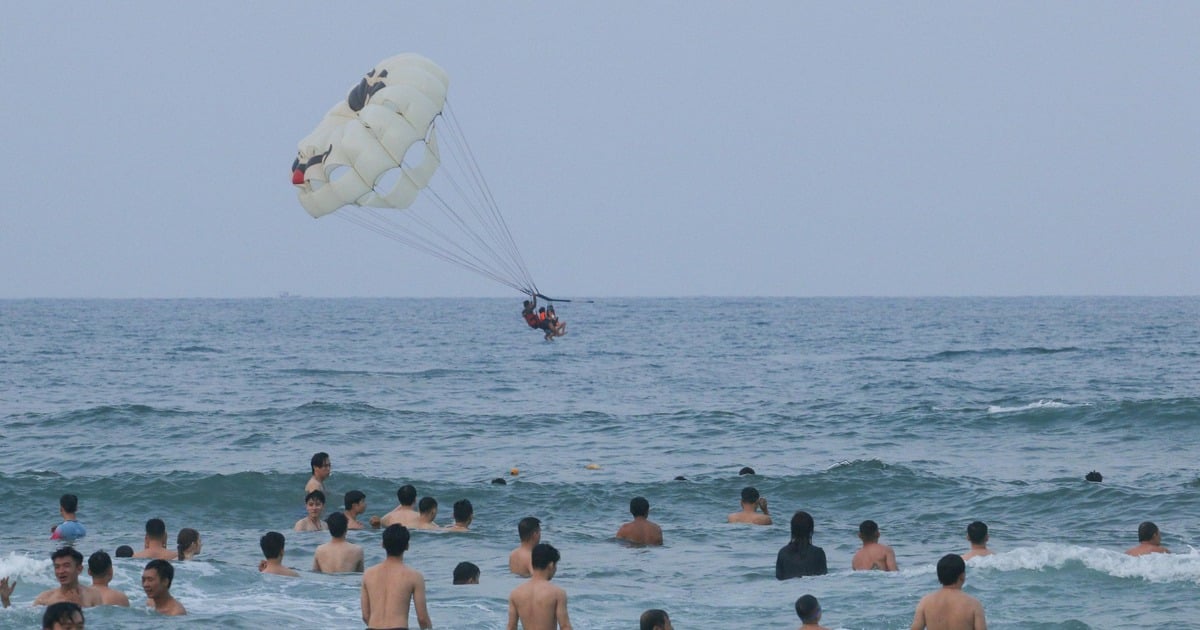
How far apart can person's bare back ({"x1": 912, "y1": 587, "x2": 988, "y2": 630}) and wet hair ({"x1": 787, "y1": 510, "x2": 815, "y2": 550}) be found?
3287mm

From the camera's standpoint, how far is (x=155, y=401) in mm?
38250

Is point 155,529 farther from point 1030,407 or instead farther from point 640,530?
point 1030,407

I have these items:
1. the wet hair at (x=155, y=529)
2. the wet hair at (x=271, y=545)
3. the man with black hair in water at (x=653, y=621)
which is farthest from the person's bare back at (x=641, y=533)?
the man with black hair in water at (x=653, y=621)

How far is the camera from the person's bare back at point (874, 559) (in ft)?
47.4

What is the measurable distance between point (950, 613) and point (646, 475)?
13674mm

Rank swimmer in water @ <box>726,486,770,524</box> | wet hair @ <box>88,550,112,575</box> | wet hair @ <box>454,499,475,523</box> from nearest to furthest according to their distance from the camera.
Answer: wet hair @ <box>88,550,112,575</box>
wet hair @ <box>454,499,475,523</box>
swimmer in water @ <box>726,486,770,524</box>

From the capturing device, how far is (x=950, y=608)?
10.3 meters

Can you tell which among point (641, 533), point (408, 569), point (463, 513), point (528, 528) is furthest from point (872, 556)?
point (408, 569)

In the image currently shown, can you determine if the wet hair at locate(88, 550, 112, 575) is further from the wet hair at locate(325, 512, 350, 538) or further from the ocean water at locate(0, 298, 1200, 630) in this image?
the wet hair at locate(325, 512, 350, 538)

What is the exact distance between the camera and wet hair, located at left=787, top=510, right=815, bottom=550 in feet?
45.3

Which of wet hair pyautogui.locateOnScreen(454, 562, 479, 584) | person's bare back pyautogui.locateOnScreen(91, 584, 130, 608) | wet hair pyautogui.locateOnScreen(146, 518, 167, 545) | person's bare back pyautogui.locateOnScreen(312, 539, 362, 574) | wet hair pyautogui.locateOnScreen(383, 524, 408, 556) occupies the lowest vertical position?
wet hair pyautogui.locateOnScreen(454, 562, 479, 584)

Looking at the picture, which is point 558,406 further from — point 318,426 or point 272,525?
point 272,525

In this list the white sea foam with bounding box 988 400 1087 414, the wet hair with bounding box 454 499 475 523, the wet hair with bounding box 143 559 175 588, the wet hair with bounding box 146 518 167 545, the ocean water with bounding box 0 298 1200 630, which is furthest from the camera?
the white sea foam with bounding box 988 400 1087 414

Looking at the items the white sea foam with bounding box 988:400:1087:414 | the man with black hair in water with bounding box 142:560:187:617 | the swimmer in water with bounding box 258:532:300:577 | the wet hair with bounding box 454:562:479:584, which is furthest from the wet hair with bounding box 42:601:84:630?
the white sea foam with bounding box 988:400:1087:414
